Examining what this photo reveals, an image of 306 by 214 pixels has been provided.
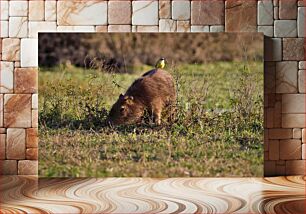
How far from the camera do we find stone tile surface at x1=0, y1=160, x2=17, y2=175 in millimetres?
4820

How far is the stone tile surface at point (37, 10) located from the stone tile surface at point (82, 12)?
0.13 metres

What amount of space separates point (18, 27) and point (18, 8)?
6.2 inches

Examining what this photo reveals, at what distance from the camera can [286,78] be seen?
479 centimetres

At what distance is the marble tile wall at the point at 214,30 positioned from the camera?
15.7 ft

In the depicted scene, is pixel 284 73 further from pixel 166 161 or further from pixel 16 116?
pixel 16 116

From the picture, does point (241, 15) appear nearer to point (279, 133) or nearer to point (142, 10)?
point (142, 10)

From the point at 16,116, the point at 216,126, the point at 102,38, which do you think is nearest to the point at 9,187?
the point at 16,116

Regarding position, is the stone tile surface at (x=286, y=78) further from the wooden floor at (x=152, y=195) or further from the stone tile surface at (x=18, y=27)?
the stone tile surface at (x=18, y=27)

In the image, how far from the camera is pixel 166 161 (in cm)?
468

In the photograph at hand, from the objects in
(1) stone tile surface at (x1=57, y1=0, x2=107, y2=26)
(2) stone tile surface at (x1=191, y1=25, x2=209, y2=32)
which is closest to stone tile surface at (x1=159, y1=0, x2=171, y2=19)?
(2) stone tile surface at (x1=191, y1=25, x2=209, y2=32)

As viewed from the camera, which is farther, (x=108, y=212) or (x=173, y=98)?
(x=173, y=98)

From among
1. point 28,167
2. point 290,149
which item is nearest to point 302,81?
point 290,149

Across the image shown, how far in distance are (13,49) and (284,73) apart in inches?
87.5

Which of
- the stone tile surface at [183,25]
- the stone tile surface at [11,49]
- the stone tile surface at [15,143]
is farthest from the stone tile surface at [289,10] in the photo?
the stone tile surface at [15,143]
